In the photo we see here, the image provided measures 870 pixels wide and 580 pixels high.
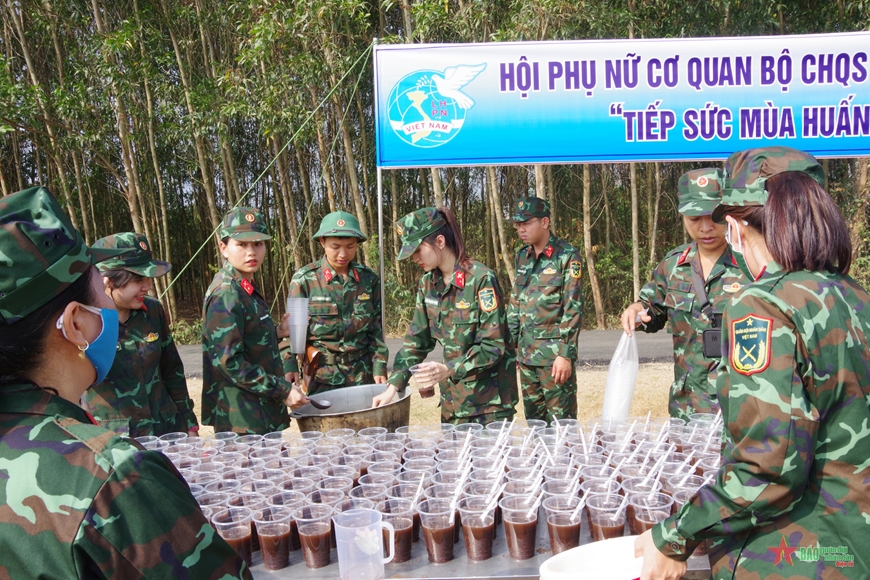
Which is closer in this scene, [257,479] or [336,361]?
[257,479]

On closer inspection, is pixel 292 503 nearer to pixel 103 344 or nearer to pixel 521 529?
pixel 521 529

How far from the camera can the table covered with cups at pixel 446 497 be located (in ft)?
5.57

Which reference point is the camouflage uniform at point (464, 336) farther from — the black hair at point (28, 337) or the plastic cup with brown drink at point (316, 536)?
the black hair at point (28, 337)

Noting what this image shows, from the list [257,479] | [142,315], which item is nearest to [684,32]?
[142,315]

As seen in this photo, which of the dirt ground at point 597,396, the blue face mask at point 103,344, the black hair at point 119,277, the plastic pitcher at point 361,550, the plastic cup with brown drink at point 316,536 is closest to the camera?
the blue face mask at point 103,344

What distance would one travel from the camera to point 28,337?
0.96m

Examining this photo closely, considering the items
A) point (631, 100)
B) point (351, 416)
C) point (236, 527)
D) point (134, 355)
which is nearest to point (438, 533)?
point (236, 527)

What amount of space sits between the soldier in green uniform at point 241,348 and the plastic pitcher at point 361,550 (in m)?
1.40

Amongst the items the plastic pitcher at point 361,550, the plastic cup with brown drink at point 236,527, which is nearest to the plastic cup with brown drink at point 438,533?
the plastic pitcher at point 361,550

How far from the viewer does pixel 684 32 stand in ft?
28.0

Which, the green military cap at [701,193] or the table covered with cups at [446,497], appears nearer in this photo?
the table covered with cups at [446,497]

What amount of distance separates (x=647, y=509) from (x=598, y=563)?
0.92 ft

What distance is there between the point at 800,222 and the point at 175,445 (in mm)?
2084

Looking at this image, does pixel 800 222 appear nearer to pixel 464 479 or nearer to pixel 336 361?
pixel 464 479
